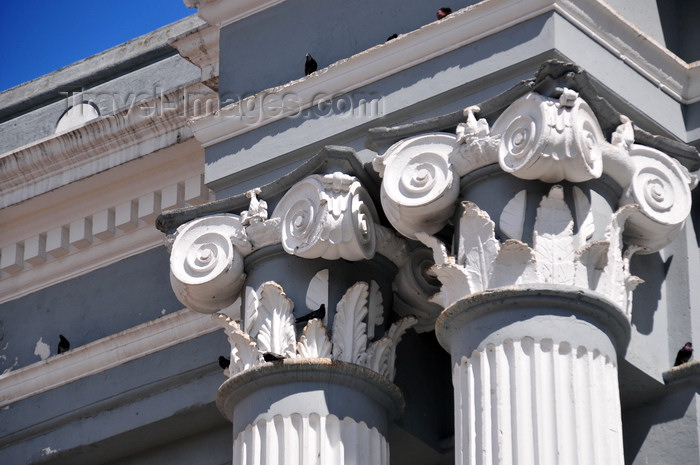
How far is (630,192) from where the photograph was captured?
1025 centimetres

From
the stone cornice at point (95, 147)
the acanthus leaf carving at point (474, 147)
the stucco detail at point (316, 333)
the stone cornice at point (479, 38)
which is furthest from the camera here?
the stone cornice at point (95, 147)

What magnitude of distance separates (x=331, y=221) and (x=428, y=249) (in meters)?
0.74

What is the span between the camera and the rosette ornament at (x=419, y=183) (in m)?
10.2

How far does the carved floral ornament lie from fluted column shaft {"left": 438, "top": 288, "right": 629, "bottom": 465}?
5.2 inches

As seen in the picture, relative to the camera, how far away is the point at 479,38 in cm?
1071

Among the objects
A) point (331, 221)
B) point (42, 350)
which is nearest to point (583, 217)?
point (331, 221)

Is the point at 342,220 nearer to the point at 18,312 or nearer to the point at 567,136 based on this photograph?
the point at 567,136

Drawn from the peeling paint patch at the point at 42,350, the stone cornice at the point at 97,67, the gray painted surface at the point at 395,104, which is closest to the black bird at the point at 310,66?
the gray painted surface at the point at 395,104

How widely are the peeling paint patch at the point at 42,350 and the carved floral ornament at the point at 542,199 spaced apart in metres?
3.77

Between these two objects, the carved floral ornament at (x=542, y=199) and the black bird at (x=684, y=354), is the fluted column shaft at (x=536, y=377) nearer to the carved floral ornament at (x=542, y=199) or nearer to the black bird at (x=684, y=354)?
the carved floral ornament at (x=542, y=199)

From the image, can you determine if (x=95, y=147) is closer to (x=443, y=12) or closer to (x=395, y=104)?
(x=395, y=104)

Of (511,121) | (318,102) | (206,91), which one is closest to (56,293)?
(206,91)

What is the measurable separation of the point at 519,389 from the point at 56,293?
16.2 feet

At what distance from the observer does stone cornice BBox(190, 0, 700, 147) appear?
10617 millimetres
